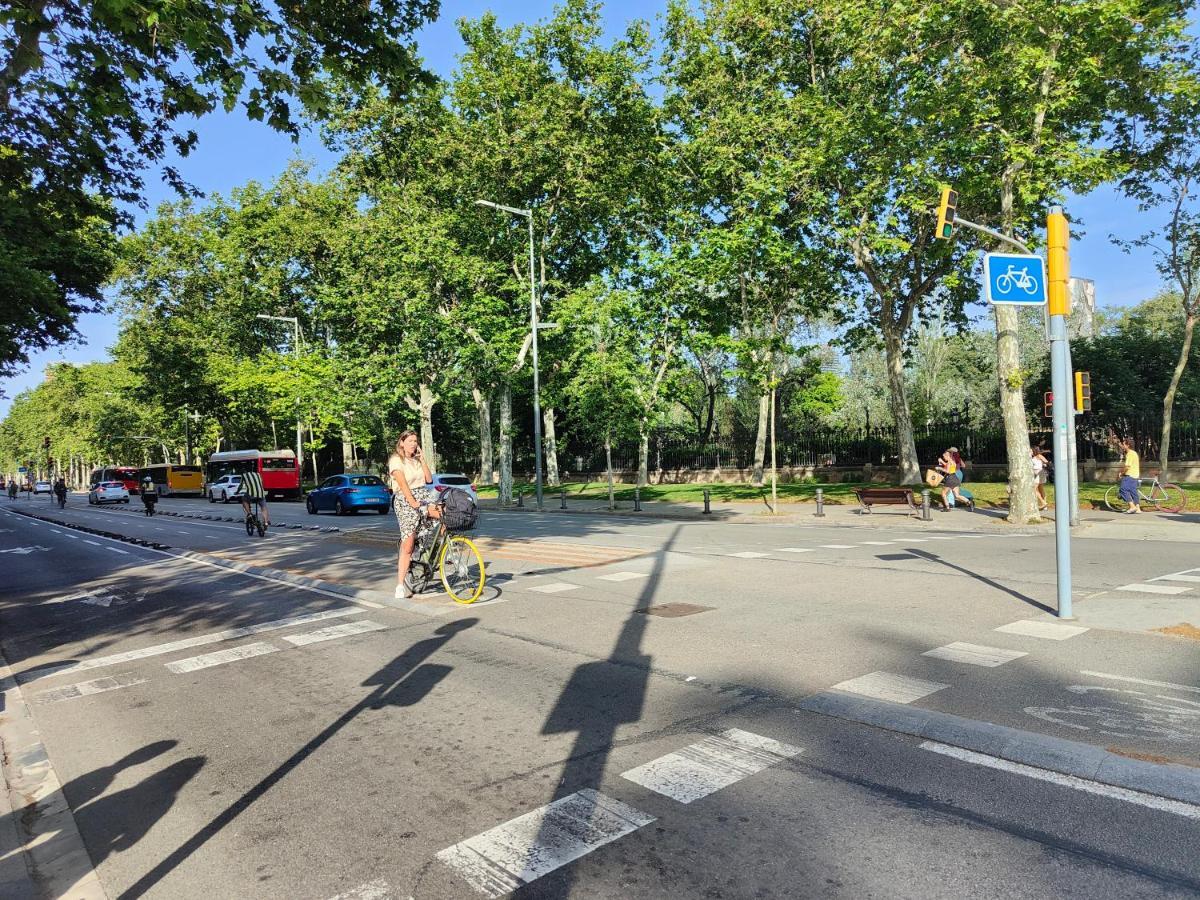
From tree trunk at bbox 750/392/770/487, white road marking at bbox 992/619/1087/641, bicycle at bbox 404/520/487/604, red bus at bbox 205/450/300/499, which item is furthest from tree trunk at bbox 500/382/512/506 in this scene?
white road marking at bbox 992/619/1087/641

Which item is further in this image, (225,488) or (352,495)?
(225,488)

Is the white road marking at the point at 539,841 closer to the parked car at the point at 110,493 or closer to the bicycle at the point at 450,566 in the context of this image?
the bicycle at the point at 450,566

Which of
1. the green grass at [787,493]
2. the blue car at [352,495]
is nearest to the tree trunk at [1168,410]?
the green grass at [787,493]

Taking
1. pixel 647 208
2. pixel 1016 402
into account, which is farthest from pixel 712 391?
pixel 1016 402

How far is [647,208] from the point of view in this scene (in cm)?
3144

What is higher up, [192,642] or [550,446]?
[550,446]

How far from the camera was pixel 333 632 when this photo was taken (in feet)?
26.2

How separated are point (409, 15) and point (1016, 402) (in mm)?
15603

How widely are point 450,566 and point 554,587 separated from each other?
160cm

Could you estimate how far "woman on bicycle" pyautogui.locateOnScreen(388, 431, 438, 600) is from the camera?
29.0 feet

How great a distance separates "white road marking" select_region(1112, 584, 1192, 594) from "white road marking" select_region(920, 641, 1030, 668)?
3.62m

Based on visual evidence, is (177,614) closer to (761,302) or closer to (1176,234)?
(761,302)

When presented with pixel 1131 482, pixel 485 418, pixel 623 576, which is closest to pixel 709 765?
pixel 623 576

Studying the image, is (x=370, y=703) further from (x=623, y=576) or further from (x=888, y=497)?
(x=888, y=497)
